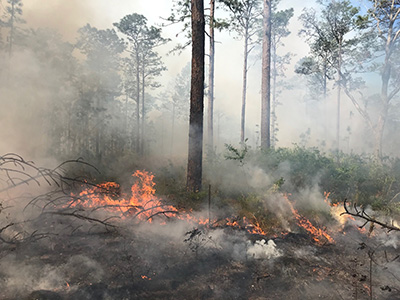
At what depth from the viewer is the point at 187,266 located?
4.93 metres

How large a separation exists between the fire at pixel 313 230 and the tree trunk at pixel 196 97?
309cm

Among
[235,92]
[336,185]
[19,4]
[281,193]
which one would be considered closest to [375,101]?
[235,92]

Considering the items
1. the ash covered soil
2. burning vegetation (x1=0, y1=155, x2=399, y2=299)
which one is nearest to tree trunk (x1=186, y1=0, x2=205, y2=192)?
burning vegetation (x1=0, y1=155, x2=399, y2=299)

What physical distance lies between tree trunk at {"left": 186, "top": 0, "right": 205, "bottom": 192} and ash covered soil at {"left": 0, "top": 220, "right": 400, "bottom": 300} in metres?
2.00

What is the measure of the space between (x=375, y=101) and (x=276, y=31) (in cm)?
1725

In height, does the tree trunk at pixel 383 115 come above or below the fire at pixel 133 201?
above

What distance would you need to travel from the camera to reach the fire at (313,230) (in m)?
6.39

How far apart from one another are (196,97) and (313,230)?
5324 millimetres

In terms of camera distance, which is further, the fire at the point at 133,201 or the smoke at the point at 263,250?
the fire at the point at 133,201

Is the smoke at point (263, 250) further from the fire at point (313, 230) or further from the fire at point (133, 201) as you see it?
the fire at point (133, 201)

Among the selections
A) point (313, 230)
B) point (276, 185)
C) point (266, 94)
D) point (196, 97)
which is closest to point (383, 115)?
point (266, 94)

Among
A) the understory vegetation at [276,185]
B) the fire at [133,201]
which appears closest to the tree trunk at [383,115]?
the understory vegetation at [276,185]

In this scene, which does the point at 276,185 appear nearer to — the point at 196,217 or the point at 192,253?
the point at 196,217

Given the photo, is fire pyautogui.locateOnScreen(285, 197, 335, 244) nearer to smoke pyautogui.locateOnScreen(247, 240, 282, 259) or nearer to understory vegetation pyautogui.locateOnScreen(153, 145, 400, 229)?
understory vegetation pyautogui.locateOnScreen(153, 145, 400, 229)
